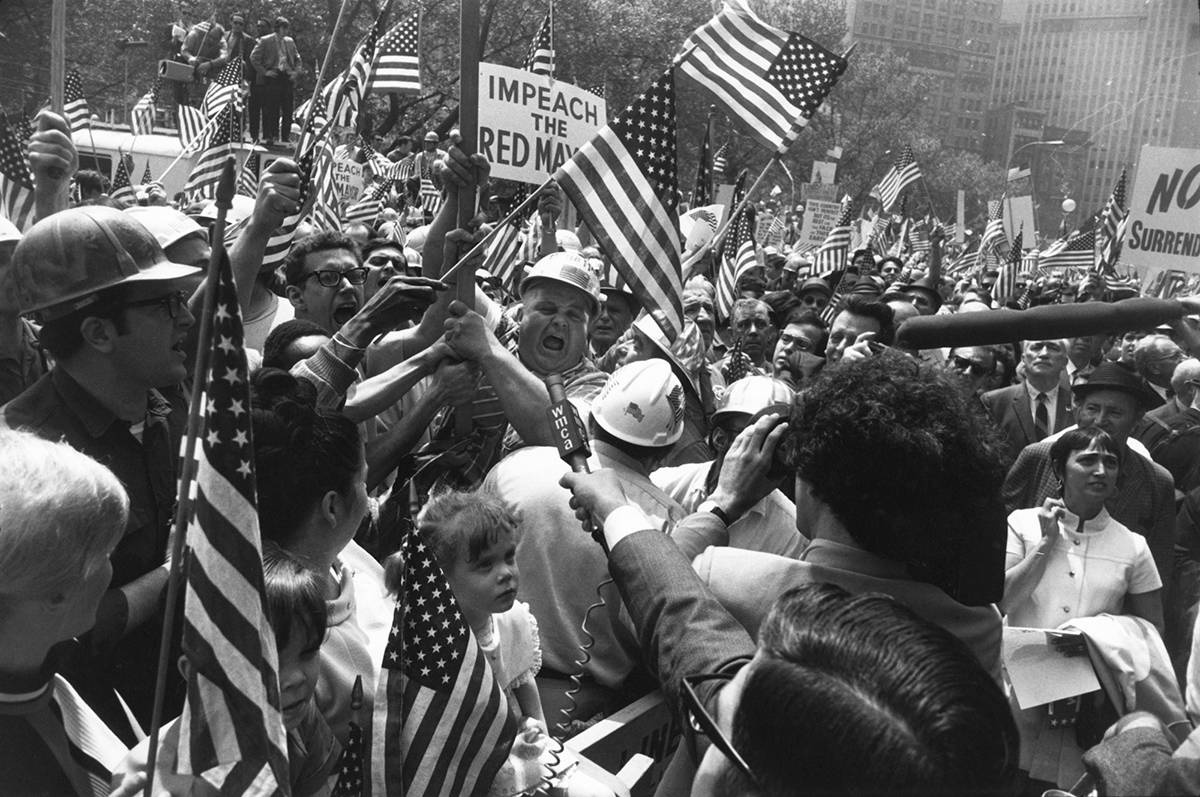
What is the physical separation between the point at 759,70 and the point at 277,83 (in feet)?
60.2

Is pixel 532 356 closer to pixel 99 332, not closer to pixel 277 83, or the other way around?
pixel 99 332

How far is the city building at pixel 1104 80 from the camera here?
12.8 meters

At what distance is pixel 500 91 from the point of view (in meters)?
5.79

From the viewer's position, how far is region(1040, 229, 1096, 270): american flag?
1634 cm

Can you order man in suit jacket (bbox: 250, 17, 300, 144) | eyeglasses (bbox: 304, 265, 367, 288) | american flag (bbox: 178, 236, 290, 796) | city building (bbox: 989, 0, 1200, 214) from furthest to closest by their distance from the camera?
man in suit jacket (bbox: 250, 17, 300, 144) < city building (bbox: 989, 0, 1200, 214) < eyeglasses (bbox: 304, 265, 367, 288) < american flag (bbox: 178, 236, 290, 796)

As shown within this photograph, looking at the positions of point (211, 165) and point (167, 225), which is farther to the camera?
point (211, 165)

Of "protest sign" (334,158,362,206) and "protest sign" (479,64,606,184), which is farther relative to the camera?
"protest sign" (334,158,362,206)

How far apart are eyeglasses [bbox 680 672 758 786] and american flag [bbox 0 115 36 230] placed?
5089 millimetres

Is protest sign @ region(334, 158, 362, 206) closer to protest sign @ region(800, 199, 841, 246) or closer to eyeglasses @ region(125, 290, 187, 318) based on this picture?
protest sign @ region(800, 199, 841, 246)

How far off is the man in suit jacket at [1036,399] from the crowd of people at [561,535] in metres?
1.34

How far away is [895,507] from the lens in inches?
90.6

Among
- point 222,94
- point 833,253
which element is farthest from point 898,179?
point 222,94

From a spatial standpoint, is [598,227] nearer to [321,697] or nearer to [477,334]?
[477,334]

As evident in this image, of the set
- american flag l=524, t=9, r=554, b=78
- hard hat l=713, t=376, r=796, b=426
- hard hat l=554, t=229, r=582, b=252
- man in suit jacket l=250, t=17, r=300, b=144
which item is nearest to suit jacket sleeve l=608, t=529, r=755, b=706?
hard hat l=713, t=376, r=796, b=426
